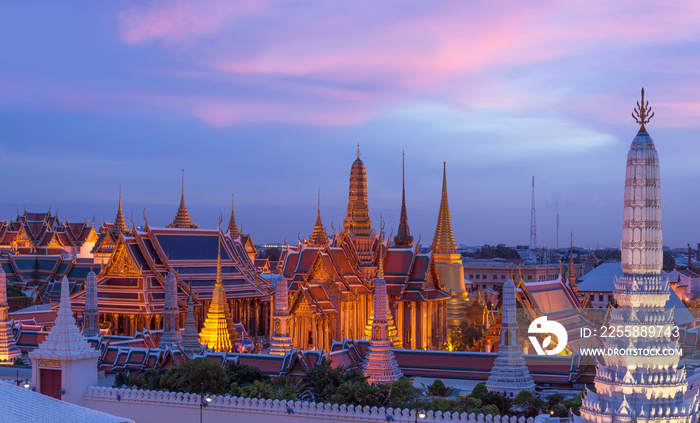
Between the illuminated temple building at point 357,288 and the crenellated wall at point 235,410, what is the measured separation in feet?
49.7

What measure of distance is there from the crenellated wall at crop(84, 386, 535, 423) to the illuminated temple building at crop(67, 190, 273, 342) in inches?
594

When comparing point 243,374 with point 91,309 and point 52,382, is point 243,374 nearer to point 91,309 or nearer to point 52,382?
point 52,382

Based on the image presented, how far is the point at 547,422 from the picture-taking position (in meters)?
18.4

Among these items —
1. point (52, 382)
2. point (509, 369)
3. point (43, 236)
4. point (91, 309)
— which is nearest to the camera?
point (52, 382)

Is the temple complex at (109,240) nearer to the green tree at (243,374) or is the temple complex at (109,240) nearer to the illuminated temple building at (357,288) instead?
the illuminated temple building at (357,288)

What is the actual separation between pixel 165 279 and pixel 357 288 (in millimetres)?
9080

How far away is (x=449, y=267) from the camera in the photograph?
162 feet

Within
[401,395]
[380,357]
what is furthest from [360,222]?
[401,395]

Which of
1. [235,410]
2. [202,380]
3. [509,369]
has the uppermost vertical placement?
[202,380]

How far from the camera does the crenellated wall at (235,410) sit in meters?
19.6

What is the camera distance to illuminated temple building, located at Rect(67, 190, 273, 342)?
40.6 metres

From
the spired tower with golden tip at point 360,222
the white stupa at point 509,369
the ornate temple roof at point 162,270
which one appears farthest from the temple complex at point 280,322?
the spired tower with golden tip at point 360,222

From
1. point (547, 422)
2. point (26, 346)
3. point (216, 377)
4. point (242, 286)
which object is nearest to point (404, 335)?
point (242, 286)

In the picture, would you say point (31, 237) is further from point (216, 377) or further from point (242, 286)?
point (216, 377)
